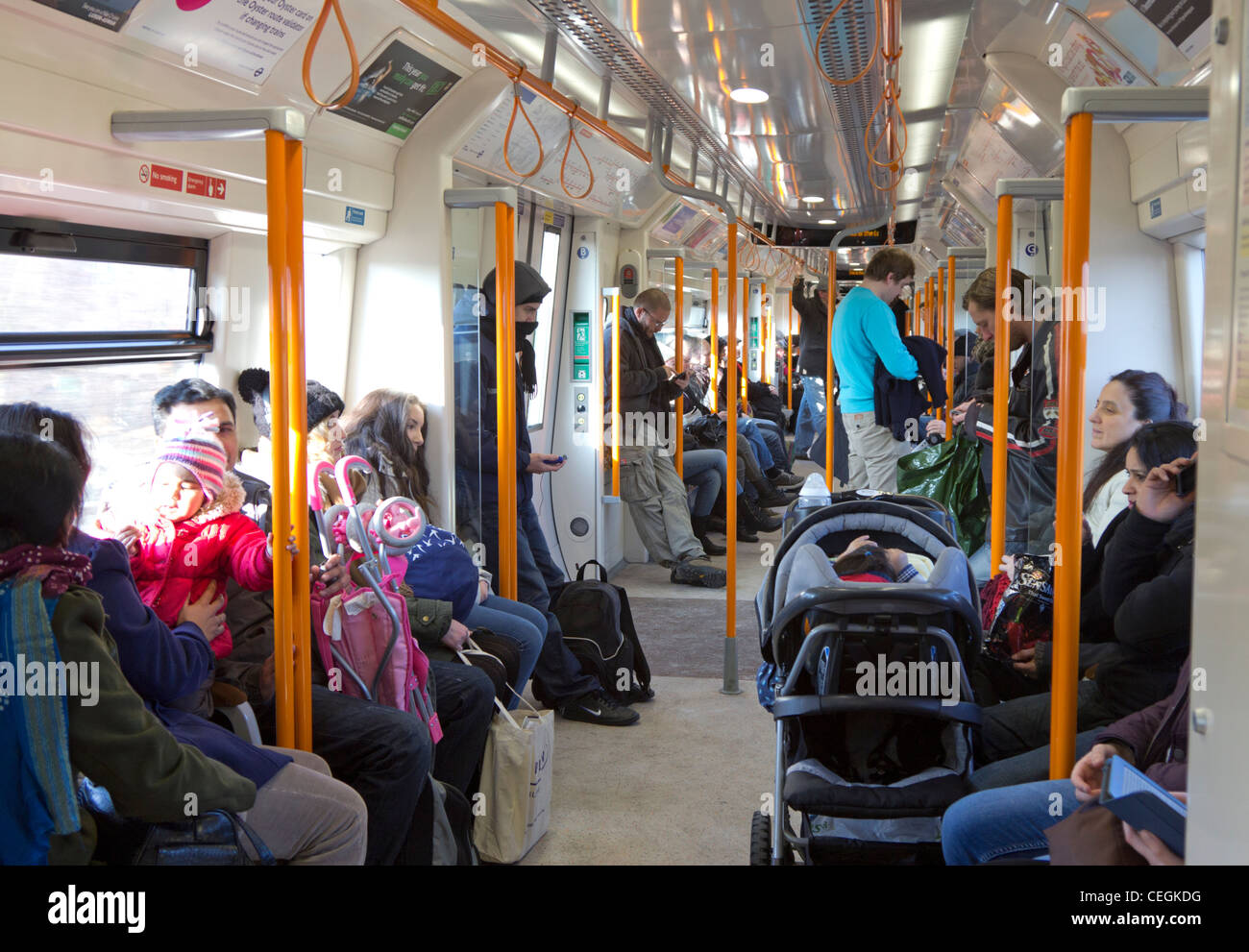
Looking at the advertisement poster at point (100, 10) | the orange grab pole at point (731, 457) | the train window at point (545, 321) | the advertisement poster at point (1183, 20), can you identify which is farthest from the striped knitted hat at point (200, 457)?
the train window at point (545, 321)

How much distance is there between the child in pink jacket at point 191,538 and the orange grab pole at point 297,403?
0.46ft

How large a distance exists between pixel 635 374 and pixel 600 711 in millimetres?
3169

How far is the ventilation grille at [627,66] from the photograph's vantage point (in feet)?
11.8

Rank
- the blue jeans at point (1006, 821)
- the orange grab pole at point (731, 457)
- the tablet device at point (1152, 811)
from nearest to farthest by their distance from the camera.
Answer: the tablet device at point (1152, 811)
the blue jeans at point (1006, 821)
the orange grab pole at point (731, 457)

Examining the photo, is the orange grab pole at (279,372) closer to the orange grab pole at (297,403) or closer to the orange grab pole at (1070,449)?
the orange grab pole at (297,403)

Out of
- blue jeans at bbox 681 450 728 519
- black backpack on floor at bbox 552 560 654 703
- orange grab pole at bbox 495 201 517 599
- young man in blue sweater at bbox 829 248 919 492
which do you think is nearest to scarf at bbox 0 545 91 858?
orange grab pole at bbox 495 201 517 599

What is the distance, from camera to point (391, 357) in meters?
5.08

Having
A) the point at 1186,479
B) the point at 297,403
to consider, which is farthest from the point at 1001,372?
the point at 297,403

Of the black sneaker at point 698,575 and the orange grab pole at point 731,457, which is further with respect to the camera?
the black sneaker at point 698,575

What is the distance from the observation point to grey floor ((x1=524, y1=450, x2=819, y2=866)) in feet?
13.0

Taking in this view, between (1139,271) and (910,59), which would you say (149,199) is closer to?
(910,59)

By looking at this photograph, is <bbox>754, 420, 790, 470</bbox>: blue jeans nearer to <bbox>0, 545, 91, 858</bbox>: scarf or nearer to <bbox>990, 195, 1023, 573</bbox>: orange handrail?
<bbox>990, 195, 1023, 573</bbox>: orange handrail

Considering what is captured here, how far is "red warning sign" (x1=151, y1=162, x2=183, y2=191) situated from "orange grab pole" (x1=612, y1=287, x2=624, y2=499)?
4.14 m

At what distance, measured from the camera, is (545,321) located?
312 inches
